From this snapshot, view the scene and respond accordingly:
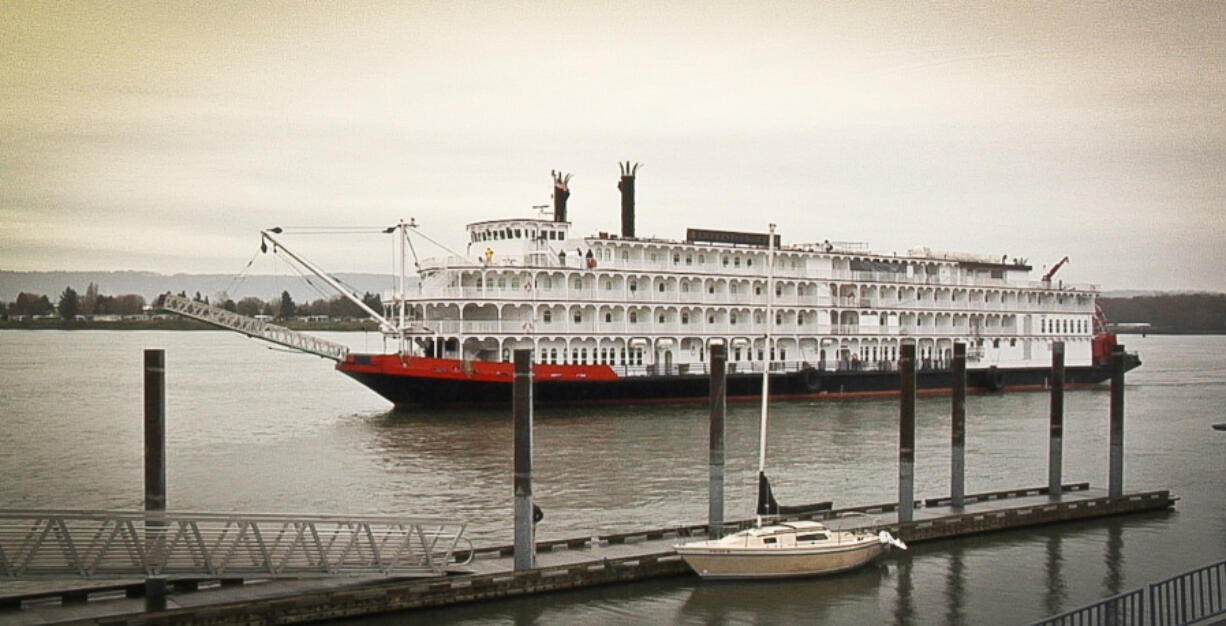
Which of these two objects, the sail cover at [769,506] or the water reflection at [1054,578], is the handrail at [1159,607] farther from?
the sail cover at [769,506]

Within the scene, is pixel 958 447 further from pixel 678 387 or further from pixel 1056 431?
pixel 678 387

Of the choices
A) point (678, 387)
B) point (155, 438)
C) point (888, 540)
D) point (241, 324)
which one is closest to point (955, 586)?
point (888, 540)

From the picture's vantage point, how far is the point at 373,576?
51.5 feet

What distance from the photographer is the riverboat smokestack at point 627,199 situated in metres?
51.1

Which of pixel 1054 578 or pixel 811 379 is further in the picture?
pixel 811 379

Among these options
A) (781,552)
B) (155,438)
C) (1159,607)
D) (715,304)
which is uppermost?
(715,304)

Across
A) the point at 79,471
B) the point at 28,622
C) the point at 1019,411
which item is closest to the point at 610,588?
the point at 28,622

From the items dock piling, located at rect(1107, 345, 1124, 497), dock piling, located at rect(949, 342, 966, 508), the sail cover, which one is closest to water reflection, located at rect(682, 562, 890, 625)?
the sail cover

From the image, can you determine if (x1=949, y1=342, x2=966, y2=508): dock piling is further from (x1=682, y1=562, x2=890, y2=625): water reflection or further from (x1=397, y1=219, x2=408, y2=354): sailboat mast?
(x1=397, y1=219, x2=408, y2=354): sailboat mast

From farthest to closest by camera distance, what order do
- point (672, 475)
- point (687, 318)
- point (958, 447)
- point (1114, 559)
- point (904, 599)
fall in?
point (687, 318)
point (672, 475)
point (958, 447)
point (1114, 559)
point (904, 599)

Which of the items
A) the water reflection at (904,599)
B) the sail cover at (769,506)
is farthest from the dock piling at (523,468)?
the water reflection at (904,599)

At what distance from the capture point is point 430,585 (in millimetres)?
15312

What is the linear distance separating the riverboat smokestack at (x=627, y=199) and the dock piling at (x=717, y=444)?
31851mm

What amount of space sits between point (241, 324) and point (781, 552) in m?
31.5
